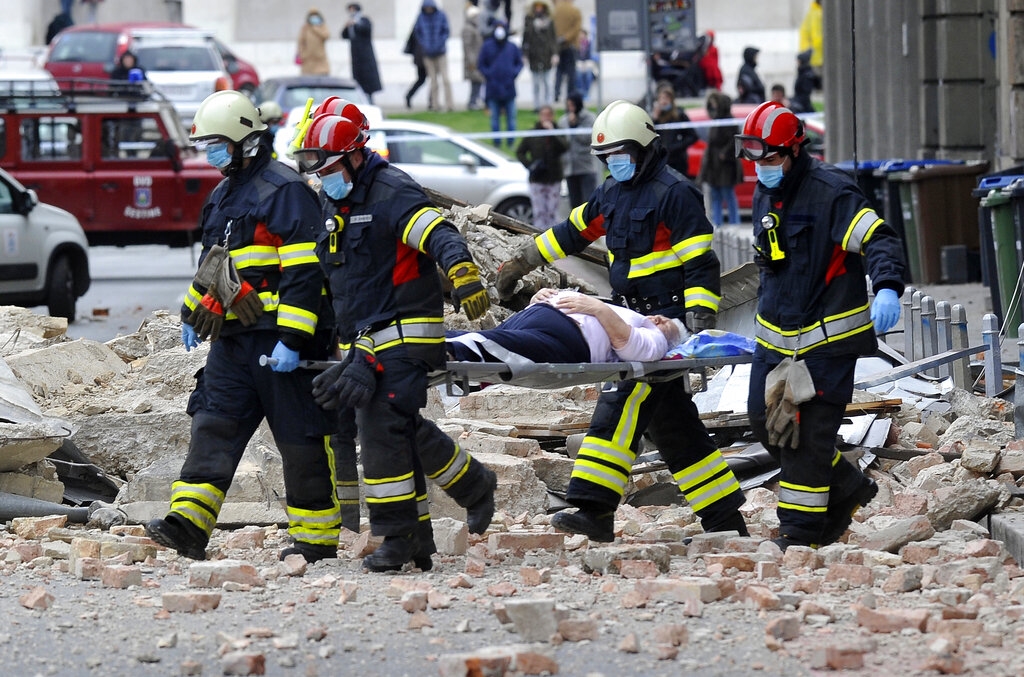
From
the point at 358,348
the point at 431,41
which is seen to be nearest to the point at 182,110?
the point at 431,41

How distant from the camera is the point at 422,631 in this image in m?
5.67

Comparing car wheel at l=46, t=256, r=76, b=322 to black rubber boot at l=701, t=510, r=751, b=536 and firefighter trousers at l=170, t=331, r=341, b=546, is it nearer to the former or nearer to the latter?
firefighter trousers at l=170, t=331, r=341, b=546

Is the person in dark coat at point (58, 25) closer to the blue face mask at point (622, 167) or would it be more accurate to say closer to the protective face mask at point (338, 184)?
the blue face mask at point (622, 167)

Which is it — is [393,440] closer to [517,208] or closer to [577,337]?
[577,337]

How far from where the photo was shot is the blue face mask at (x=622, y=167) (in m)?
7.29

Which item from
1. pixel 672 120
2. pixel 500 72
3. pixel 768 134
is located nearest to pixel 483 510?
pixel 768 134

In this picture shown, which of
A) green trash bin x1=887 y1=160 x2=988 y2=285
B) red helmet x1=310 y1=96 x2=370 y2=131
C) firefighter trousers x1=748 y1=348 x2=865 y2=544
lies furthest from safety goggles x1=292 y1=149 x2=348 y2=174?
green trash bin x1=887 y1=160 x2=988 y2=285

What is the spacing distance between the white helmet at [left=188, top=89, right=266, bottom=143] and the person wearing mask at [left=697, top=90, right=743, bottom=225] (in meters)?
13.7

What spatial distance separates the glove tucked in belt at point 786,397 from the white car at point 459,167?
→ 14199mm

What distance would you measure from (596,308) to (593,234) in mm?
498

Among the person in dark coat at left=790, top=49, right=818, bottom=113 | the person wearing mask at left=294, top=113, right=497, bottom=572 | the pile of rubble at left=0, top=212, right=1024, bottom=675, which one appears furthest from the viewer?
the person in dark coat at left=790, top=49, right=818, bottom=113

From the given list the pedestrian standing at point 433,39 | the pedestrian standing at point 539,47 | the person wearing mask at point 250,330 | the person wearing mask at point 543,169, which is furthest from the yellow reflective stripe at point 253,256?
the pedestrian standing at point 433,39

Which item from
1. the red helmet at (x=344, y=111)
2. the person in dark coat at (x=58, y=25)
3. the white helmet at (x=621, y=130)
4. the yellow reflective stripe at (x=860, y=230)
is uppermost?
the person in dark coat at (x=58, y=25)

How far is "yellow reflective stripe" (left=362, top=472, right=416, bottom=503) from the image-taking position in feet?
21.9
